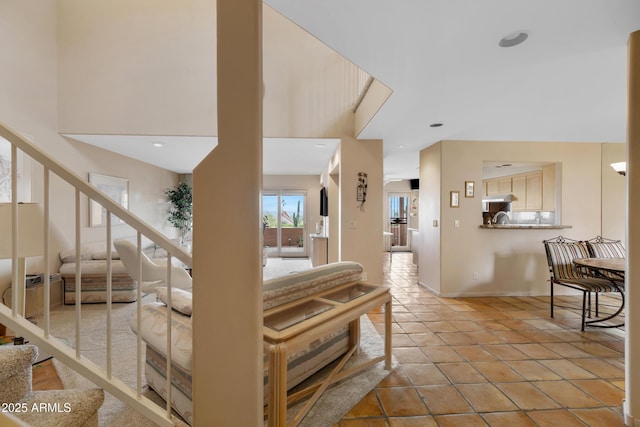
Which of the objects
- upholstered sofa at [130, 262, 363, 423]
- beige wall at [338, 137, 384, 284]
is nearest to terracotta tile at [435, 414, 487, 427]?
upholstered sofa at [130, 262, 363, 423]

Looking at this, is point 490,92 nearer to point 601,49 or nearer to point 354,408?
point 601,49

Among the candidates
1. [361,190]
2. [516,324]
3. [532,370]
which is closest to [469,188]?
[361,190]

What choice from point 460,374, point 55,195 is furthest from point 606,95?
point 55,195

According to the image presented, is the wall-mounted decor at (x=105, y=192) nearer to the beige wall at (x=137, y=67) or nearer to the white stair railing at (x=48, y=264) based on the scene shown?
the beige wall at (x=137, y=67)

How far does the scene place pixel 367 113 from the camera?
10.5 feet

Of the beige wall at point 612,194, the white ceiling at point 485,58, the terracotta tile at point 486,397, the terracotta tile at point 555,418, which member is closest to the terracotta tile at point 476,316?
the terracotta tile at point 486,397

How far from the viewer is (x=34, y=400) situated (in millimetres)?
1181

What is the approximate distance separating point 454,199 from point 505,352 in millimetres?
2229

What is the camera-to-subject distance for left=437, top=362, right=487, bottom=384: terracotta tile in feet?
6.80

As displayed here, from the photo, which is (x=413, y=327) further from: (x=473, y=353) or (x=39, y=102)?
(x=39, y=102)

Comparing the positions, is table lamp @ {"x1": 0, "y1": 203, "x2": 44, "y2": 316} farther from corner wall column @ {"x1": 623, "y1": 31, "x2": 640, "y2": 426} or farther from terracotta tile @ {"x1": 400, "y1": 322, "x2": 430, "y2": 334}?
corner wall column @ {"x1": 623, "y1": 31, "x2": 640, "y2": 426}

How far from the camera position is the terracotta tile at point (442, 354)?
2369 millimetres

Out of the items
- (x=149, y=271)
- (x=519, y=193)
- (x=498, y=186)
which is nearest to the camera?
(x=149, y=271)

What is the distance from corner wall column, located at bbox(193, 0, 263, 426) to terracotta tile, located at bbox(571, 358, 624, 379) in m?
2.74
